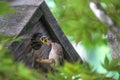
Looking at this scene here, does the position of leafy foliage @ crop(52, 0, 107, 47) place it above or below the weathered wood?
above

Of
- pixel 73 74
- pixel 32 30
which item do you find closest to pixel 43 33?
pixel 32 30

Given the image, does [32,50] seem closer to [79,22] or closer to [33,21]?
[33,21]

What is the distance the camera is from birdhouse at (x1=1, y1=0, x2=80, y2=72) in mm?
1382

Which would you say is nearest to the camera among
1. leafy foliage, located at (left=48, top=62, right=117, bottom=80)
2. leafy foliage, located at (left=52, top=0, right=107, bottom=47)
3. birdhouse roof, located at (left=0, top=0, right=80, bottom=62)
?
leafy foliage, located at (left=48, top=62, right=117, bottom=80)

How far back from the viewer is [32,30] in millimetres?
1540

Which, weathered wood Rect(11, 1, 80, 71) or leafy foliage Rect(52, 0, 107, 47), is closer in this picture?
weathered wood Rect(11, 1, 80, 71)

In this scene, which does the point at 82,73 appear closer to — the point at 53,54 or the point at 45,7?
the point at 53,54

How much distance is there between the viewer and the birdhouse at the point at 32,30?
4.53ft

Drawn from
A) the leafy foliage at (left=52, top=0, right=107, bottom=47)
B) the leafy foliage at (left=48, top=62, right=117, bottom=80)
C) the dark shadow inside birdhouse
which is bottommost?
the leafy foliage at (left=48, top=62, right=117, bottom=80)

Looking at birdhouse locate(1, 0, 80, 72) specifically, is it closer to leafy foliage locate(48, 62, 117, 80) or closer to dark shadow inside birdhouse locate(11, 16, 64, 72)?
dark shadow inside birdhouse locate(11, 16, 64, 72)

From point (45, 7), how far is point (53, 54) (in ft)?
0.63

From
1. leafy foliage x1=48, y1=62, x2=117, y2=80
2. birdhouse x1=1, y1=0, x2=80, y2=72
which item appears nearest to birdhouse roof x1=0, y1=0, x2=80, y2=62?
birdhouse x1=1, y1=0, x2=80, y2=72

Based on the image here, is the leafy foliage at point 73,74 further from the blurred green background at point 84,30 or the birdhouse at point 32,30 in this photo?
the birdhouse at point 32,30

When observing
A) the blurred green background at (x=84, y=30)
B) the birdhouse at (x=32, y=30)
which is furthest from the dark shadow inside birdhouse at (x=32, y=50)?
the blurred green background at (x=84, y=30)
